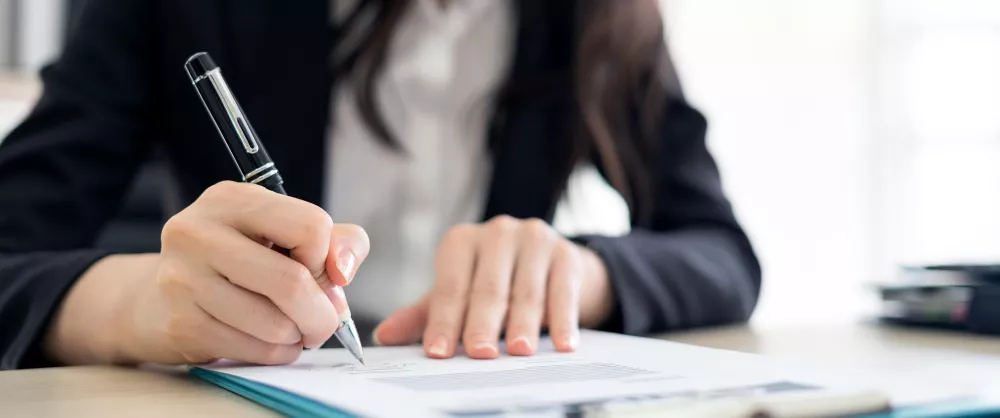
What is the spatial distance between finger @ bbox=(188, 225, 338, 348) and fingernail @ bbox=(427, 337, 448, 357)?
0.08 m

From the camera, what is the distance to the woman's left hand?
0.51m

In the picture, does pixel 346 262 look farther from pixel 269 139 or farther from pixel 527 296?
pixel 269 139

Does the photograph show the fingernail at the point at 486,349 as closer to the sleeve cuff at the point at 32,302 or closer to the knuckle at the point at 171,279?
the knuckle at the point at 171,279

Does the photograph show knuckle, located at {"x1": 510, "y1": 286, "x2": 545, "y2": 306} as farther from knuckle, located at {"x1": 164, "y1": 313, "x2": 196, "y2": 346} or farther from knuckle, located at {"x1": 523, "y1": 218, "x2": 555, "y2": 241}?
knuckle, located at {"x1": 164, "y1": 313, "x2": 196, "y2": 346}

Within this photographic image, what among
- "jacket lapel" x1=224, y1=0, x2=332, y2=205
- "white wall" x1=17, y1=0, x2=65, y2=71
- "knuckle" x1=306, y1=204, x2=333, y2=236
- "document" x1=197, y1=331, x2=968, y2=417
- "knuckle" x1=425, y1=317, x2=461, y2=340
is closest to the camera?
"document" x1=197, y1=331, x2=968, y2=417

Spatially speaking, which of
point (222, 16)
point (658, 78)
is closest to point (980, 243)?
point (658, 78)

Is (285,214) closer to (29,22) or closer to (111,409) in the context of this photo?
(111,409)

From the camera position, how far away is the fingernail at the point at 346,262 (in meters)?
0.43

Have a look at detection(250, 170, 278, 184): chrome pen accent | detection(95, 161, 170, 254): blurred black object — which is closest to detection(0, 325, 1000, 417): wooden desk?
detection(250, 170, 278, 184): chrome pen accent

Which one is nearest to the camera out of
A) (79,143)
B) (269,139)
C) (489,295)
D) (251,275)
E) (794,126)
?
(251,275)

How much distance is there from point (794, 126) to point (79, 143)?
92.1 inches

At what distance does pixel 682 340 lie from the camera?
625 millimetres

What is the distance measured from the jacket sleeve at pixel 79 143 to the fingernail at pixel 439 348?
0.26 meters

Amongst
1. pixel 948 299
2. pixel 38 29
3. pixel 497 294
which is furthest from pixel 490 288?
pixel 38 29
